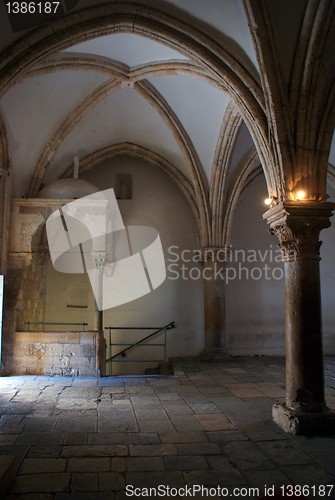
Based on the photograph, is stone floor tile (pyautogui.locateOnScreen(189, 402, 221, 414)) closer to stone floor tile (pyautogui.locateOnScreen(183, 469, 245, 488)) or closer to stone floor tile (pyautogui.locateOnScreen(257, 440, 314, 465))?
stone floor tile (pyautogui.locateOnScreen(257, 440, 314, 465))

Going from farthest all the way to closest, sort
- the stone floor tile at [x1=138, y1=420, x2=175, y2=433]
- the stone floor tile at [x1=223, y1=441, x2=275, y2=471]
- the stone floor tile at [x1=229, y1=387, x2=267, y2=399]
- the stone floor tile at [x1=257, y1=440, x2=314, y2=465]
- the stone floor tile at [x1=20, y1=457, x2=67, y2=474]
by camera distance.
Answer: the stone floor tile at [x1=229, y1=387, x2=267, y2=399] < the stone floor tile at [x1=138, y1=420, x2=175, y2=433] < the stone floor tile at [x1=257, y1=440, x2=314, y2=465] < the stone floor tile at [x1=223, y1=441, x2=275, y2=471] < the stone floor tile at [x1=20, y1=457, x2=67, y2=474]

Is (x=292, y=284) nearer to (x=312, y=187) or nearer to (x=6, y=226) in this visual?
(x=312, y=187)

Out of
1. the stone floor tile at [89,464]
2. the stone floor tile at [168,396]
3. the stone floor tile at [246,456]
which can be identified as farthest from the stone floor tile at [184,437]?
the stone floor tile at [168,396]

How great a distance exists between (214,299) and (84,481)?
717cm

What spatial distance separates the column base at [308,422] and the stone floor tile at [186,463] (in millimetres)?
1259

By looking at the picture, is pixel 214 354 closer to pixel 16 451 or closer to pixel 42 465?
pixel 16 451

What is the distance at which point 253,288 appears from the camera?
37.2ft

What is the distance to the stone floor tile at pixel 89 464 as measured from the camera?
3603 mm

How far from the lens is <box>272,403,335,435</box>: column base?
457 cm

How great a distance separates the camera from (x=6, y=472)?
10.3 ft

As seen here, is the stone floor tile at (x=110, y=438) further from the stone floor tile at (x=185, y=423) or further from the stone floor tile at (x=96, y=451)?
the stone floor tile at (x=185, y=423)

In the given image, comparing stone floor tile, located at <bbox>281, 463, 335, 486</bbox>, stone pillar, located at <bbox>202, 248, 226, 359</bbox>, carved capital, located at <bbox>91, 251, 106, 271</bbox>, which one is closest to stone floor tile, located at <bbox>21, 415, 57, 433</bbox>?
stone floor tile, located at <bbox>281, 463, 335, 486</bbox>

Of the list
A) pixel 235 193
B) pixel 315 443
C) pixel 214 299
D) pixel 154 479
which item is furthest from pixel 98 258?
pixel 154 479

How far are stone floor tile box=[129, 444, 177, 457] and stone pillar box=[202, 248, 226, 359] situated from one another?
601cm
